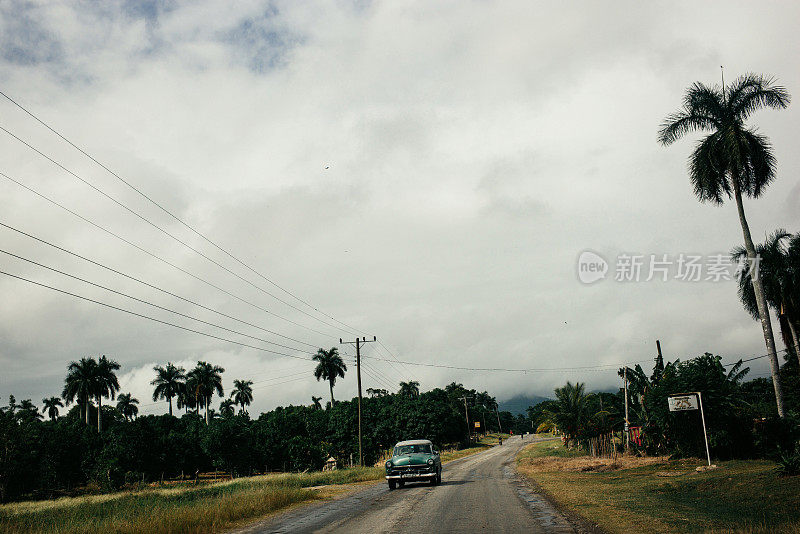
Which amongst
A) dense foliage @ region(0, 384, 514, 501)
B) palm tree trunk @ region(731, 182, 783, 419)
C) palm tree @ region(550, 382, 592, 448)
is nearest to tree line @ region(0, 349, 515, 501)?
dense foliage @ region(0, 384, 514, 501)

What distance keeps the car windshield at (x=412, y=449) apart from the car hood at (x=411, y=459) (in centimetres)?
45

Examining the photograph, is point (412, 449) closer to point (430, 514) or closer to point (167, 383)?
point (430, 514)

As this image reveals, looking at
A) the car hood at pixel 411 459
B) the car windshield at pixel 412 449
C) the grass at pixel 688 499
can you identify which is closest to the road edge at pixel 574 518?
the grass at pixel 688 499

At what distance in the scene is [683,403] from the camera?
26375 millimetres

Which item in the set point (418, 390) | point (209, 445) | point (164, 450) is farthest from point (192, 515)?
point (418, 390)

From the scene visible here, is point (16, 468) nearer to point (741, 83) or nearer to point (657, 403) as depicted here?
point (657, 403)

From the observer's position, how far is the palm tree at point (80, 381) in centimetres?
8925

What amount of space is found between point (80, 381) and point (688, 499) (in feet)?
313

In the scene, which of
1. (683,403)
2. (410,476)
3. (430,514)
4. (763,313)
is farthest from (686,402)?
(430,514)

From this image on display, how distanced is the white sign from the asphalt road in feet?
29.1

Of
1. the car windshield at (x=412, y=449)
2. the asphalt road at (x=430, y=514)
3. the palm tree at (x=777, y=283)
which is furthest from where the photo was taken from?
the palm tree at (x=777, y=283)

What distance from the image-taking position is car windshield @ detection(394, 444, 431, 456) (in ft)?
89.3

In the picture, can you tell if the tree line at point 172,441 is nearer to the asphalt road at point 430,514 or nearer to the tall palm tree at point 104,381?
the tall palm tree at point 104,381

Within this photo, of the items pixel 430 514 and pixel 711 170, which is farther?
pixel 711 170
